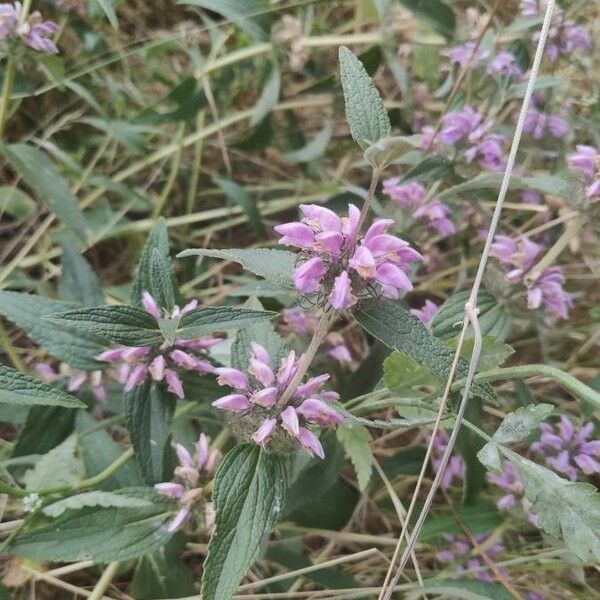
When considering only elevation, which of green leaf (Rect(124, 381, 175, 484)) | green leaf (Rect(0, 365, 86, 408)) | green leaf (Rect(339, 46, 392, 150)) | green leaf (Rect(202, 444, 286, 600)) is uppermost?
green leaf (Rect(339, 46, 392, 150))

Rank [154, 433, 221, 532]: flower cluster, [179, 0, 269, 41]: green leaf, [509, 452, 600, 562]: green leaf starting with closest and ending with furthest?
[509, 452, 600, 562]: green leaf < [154, 433, 221, 532]: flower cluster < [179, 0, 269, 41]: green leaf

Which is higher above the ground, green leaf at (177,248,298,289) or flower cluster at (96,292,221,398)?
green leaf at (177,248,298,289)

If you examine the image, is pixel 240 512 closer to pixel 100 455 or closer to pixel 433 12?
pixel 100 455

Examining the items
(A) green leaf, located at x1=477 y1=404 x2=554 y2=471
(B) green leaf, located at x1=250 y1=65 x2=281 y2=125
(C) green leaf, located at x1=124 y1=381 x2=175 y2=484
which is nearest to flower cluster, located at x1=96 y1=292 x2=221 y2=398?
(C) green leaf, located at x1=124 y1=381 x2=175 y2=484

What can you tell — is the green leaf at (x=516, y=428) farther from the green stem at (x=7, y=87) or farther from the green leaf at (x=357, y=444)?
the green stem at (x=7, y=87)

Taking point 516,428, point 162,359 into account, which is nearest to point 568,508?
point 516,428

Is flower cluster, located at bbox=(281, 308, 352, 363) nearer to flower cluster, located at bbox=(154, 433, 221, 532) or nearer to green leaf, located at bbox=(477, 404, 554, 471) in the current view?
flower cluster, located at bbox=(154, 433, 221, 532)

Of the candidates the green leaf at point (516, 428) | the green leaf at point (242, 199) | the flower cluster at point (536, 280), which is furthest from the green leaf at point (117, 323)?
the green leaf at point (242, 199)

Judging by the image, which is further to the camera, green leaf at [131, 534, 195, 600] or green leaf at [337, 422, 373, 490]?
green leaf at [131, 534, 195, 600]
